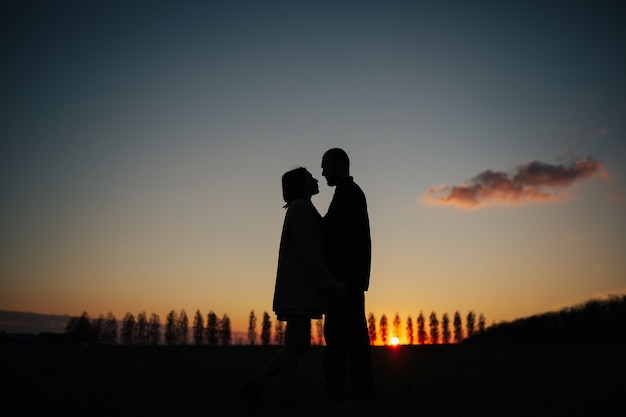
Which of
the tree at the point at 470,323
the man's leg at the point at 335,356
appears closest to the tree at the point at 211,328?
the tree at the point at 470,323

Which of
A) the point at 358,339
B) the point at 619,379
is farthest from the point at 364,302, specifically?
the point at 619,379

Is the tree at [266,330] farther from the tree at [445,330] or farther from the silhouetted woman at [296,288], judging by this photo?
the silhouetted woman at [296,288]

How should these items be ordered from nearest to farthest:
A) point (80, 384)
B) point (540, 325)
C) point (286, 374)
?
A: point (286, 374), point (80, 384), point (540, 325)

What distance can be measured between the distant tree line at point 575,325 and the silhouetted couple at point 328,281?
90.7 ft

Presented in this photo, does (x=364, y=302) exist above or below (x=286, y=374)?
above

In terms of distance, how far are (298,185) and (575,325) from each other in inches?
1329

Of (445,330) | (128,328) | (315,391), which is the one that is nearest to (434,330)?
(445,330)

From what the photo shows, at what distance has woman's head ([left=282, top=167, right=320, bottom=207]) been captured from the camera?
5.85 m

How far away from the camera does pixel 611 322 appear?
31016 millimetres

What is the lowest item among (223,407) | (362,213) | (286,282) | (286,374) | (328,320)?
(223,407)

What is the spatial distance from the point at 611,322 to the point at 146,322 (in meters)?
159

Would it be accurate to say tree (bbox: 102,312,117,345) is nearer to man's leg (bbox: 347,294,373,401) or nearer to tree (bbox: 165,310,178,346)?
tree (bbox: 165,310,178,346)

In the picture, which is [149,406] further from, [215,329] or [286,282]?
[215,329]

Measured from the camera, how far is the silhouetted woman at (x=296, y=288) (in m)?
5.40
